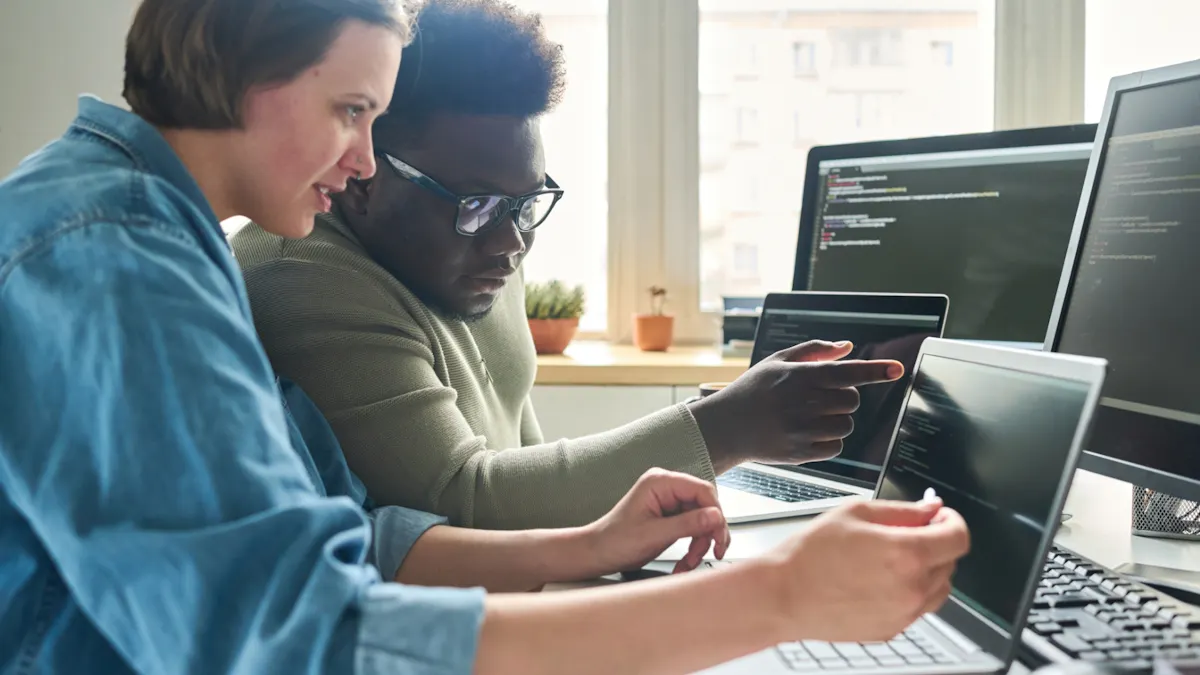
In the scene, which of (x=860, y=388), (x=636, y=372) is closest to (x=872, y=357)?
(x=860, y=388)

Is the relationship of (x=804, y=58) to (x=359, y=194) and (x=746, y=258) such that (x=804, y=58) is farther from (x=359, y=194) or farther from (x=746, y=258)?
(x=359, y=194)

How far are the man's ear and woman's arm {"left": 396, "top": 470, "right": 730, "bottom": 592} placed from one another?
38 cm

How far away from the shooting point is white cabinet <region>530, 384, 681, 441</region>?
2.16 m

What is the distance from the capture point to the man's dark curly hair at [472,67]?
1087mm

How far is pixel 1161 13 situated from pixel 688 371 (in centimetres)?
150

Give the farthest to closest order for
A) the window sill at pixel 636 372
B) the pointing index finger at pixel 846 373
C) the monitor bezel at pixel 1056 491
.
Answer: the window sill at pixel 636 372 < the pointing index finger at pixel 846 373 < the monitor bezel at pixel 1056 491

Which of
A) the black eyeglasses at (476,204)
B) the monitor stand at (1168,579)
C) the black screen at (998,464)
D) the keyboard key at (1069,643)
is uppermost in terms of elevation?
the black eyeglasses at (476,204)

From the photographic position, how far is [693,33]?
2559mm

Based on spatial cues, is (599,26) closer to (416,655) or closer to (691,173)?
(691,173)

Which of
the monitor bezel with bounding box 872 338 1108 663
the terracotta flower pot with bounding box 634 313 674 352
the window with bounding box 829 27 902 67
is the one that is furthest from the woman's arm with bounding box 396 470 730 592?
the window with bounding box 829 27 902 67

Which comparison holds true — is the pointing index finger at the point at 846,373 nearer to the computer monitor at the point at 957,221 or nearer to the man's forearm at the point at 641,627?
the man's forearm at the point at 641,627

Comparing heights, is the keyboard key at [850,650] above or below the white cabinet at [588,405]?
above

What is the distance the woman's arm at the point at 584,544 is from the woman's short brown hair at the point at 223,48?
0.42m

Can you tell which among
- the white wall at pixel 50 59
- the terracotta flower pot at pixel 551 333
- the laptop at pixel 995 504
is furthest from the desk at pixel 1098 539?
the white wall at pixel 50 59
